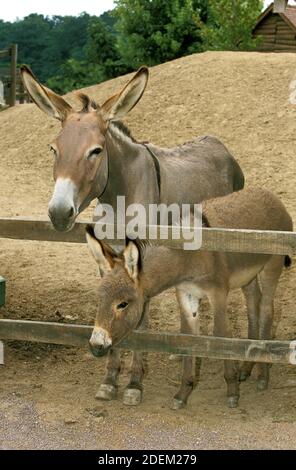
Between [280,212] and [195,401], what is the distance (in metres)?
1.80

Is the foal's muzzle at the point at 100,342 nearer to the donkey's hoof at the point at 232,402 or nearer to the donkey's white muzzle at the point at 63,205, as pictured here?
the donkey's white muzzle at the point at 63,205

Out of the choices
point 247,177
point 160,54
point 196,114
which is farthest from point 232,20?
point 247,177

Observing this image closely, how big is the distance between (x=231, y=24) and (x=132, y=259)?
26.3 meters

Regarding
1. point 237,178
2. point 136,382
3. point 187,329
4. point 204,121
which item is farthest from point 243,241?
point 204,121

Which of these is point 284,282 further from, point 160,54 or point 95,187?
point 160,54

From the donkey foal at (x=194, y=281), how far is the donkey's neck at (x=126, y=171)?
1.73ft

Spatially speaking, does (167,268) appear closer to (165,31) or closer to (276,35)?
(165,31)

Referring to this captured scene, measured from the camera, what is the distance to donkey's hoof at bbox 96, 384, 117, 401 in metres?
5.64

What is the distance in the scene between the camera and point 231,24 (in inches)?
1145

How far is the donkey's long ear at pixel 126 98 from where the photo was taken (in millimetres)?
5105

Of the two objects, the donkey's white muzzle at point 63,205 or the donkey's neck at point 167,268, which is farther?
the donkey's neck at point 167,268

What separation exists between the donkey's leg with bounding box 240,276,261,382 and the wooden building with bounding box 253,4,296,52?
28225 millimetres

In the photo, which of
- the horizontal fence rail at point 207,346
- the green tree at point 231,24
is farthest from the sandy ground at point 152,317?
the green tree at point 231,24

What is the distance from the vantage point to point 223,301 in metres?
5.35
